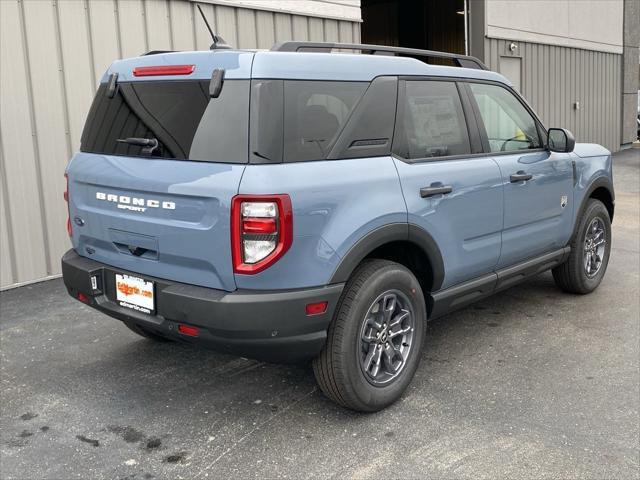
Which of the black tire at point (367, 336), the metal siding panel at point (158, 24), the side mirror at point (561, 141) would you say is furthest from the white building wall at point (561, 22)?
the black tire at point (367, 336)

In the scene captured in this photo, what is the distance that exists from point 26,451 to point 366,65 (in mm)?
2628

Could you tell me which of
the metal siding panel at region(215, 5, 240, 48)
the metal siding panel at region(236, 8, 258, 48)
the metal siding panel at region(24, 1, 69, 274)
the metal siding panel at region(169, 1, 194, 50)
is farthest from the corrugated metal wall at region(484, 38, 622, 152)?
the metal siding panel at region(24, 1, 69, 274)

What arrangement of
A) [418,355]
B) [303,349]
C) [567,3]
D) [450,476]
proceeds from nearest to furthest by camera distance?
[450,476]
[303,349]
[418,355]
[567,3]

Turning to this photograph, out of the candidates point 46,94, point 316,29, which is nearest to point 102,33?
point 46,94

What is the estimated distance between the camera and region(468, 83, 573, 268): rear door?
14.4 feet

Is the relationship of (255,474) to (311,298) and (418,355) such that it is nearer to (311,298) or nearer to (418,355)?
(311,298)

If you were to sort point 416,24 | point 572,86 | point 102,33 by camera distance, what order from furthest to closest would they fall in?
point 416,24
point 572,86
point 102,33

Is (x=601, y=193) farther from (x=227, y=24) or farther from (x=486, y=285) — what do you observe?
(x=227, y=24)

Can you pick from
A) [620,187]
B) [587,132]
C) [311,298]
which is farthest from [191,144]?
[587,132]

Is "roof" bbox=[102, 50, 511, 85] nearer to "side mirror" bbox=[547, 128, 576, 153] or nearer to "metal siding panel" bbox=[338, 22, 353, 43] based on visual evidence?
"side mirror" bbox=[547, 128, 576, 153]

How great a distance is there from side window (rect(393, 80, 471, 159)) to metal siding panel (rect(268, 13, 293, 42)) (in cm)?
455

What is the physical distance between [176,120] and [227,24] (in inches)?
185

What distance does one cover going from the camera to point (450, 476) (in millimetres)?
2977

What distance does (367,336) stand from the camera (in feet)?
11.5
